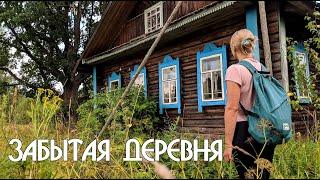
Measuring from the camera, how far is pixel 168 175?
1.14 metres

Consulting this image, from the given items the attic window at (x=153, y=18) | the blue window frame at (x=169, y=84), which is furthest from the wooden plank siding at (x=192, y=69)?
the attic window at (x=153, y=18)

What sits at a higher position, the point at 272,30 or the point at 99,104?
the point at 272,30

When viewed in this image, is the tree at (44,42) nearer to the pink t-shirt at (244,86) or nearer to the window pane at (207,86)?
the window pane at (207,86)

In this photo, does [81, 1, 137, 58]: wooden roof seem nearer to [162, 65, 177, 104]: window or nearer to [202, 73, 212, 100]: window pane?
[162, 65, 177, 104]: window

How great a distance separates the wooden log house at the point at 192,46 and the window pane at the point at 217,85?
0.04 ft

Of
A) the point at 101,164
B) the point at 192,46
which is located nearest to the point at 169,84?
the point at 192,46

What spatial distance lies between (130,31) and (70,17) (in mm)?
10661

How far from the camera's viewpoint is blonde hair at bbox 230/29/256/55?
2662 mm

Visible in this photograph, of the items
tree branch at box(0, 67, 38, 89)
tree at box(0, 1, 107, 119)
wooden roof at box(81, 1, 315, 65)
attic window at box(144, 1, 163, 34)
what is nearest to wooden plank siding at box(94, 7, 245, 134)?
attic window at box(144, 1, 163, 34)

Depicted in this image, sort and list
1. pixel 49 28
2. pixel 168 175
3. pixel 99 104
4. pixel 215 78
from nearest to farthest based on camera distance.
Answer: pixel 168 175, pixel 215 78, pixel 99 104, pixel 49 28

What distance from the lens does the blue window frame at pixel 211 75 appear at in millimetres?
8539

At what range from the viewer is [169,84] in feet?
34.2

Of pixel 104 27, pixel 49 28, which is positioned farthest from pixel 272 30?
pixel 49 28

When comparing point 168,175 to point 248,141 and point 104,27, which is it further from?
point 104,27
